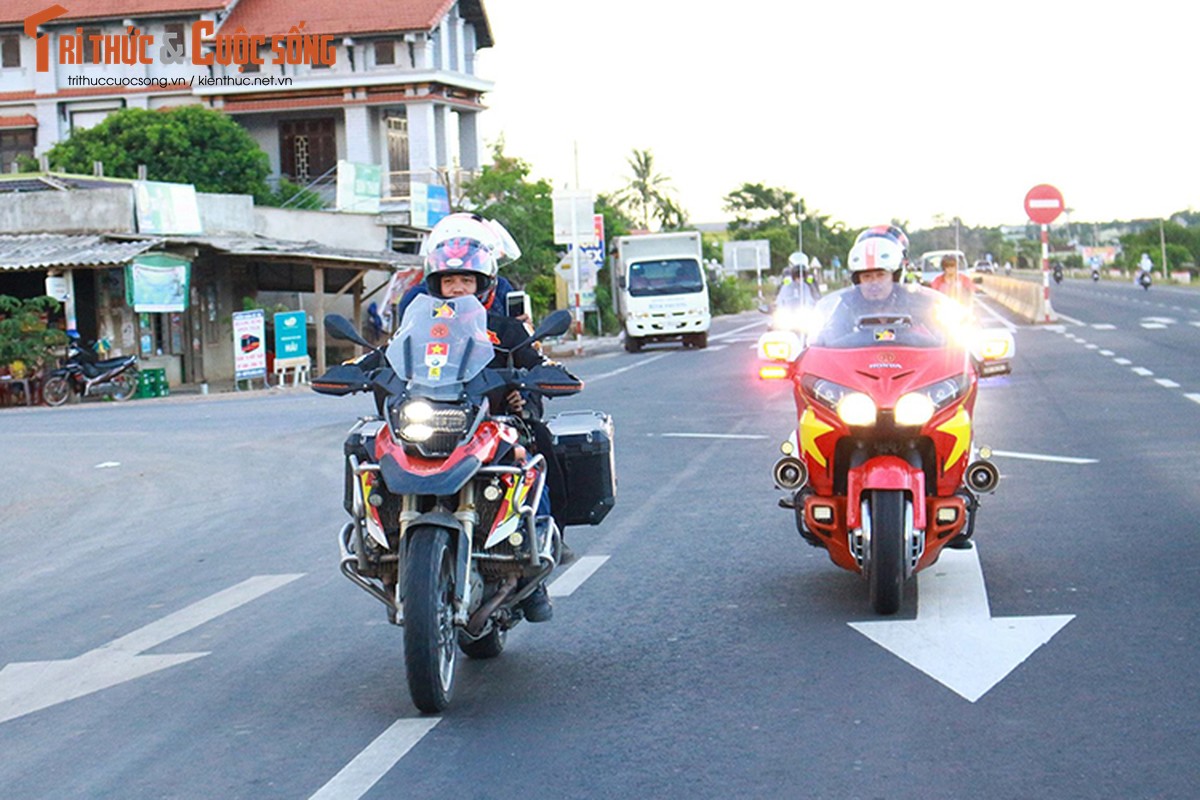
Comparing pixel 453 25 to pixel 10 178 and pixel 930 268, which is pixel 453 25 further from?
pixel 10 178

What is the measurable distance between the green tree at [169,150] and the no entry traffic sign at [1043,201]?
1169 inches

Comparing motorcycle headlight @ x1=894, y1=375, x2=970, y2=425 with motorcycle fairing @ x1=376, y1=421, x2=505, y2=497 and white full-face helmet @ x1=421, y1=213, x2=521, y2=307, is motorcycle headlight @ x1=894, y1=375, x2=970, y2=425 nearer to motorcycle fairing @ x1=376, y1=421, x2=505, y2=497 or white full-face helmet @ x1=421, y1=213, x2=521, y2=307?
white full-face helmet @ x1=421, y1=213, x2=521, y2=307

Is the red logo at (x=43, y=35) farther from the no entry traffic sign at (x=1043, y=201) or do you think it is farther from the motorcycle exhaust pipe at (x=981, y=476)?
the motorcycle exhaust pipe at (x=981, y=476)

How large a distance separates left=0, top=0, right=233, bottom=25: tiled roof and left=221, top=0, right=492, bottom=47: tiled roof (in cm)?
175

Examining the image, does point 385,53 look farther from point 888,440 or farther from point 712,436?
point 888,440

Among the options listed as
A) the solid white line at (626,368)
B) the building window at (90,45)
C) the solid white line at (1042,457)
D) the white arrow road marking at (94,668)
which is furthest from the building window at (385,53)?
the white arrow road marking at (94,668)

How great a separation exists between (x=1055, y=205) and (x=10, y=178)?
81.6ft

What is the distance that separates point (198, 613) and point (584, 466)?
8.65ft

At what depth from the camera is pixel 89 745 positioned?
5.80 meters

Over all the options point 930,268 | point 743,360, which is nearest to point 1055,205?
point 743,360

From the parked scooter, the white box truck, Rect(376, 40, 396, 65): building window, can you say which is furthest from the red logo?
the parked scooter

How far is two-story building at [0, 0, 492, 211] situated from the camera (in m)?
62.7

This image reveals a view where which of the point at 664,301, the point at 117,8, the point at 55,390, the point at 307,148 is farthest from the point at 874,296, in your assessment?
the point at 307,148

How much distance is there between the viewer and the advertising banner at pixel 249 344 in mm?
32344
